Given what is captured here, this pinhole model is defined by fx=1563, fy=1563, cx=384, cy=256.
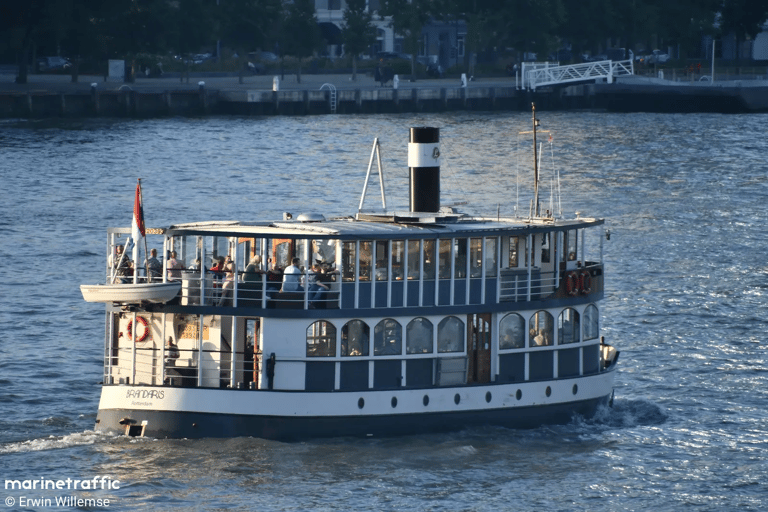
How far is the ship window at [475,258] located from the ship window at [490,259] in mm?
186

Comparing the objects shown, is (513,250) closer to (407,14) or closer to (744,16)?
(744,16)

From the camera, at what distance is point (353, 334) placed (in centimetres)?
3316

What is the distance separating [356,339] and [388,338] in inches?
28.1

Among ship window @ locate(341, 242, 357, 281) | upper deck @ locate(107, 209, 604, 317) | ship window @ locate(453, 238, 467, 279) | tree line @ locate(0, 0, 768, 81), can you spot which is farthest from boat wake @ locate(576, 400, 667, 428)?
tree line @ locate(0, 0, 768, 81)

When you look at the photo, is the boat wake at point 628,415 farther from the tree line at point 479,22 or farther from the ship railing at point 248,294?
the tree line at point 479,22

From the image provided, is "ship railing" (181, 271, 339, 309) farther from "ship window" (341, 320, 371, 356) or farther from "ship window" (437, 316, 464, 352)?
Result: "ship window" (437, 316, 464, 352)

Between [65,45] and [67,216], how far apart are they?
4786cm

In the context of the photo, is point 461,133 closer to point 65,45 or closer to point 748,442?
point 65,45

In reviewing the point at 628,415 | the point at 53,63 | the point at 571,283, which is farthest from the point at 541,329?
the point at 53,63

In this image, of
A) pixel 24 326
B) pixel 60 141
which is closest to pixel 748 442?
pixel 24 326

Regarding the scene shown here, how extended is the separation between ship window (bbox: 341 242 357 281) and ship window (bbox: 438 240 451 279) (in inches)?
76.0

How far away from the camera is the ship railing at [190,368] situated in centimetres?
3291

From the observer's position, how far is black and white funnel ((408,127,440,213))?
3625 cm
